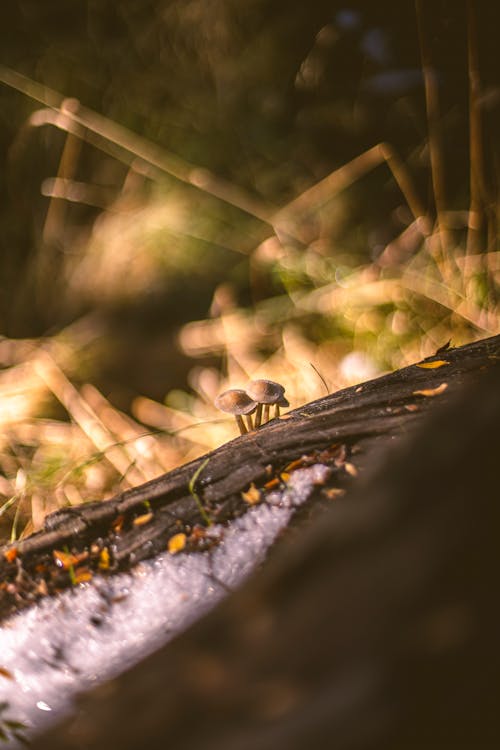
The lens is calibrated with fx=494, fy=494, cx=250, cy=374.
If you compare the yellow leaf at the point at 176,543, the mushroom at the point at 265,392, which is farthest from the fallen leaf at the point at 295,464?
the mushroom at the point at 265,392

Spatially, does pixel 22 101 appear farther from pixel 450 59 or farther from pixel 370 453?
pixel 370 453

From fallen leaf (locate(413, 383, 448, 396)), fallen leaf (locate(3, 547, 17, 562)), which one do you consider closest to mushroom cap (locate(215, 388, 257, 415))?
fallen leaf (locate(413, 383, 448, 396))

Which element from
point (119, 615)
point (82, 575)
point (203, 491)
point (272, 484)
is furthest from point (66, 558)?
point (272, 484)

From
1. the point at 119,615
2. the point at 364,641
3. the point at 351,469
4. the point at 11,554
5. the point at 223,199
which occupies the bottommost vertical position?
the point at 364,641

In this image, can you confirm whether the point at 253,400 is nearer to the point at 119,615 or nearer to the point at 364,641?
the point at 119,615

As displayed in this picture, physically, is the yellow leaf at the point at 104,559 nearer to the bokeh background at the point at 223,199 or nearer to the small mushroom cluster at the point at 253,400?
the small mushroom cluster at the point at 253,400

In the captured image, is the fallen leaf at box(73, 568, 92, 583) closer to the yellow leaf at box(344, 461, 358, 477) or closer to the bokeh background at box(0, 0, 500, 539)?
the yellow leaf at box(344, 461, 358, 477)
